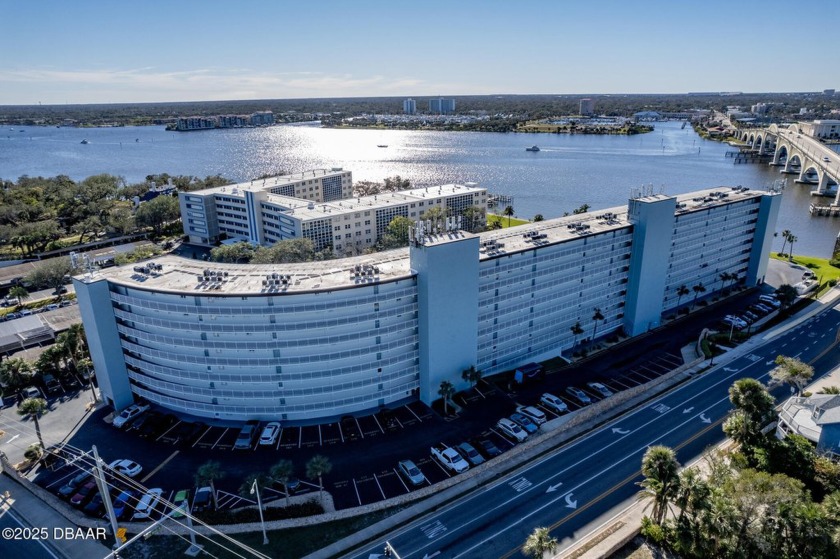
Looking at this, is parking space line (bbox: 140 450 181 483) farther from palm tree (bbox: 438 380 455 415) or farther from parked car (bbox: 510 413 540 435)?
parked car (bbox: 510 413 540 435)

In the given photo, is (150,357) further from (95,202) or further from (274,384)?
(95,202)

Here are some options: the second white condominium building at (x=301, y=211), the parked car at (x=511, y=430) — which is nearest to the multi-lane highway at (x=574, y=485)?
the parked car at (x=511, y=430)

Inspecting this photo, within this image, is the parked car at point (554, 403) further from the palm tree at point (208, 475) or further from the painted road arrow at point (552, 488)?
the palm tree at point (208, 475)

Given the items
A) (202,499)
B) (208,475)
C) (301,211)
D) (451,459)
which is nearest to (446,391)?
(451,459)

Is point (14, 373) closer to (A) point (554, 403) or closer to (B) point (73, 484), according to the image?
(B) point (73, 484)

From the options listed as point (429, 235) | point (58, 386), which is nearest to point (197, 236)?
point (58, 386)

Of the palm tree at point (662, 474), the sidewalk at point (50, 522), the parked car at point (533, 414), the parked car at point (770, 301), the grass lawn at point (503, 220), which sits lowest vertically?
the sidewalk at point (50, 522)
